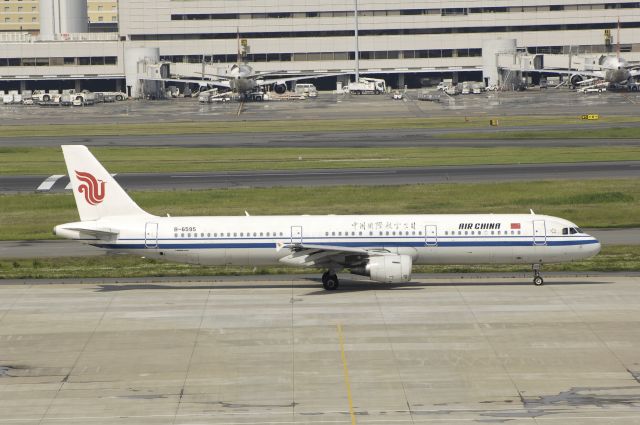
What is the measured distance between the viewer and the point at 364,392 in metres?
38.9

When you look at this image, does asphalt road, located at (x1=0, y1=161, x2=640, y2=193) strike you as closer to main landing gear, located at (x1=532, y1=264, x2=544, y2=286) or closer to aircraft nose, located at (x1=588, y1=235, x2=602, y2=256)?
main landing gear, located at (x1=532, y1=264, x2=544, y2=286)

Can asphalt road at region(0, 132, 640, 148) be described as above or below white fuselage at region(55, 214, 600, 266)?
above

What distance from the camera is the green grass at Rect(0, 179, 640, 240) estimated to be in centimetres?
7750

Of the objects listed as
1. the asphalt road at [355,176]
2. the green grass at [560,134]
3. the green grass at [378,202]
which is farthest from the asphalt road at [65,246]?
the green grass at [560,134]

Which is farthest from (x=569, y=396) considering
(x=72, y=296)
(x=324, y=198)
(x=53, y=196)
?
(x=53, y=196)

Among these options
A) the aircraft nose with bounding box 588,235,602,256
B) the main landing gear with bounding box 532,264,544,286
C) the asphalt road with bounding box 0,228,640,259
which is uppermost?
the aircraft nose with bounding box 588,235,602,256

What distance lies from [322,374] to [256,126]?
111286 mm

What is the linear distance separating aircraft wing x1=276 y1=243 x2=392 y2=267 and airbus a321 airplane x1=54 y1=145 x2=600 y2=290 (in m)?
0.05

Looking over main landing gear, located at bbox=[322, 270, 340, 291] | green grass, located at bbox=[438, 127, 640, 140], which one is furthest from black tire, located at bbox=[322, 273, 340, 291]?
green grass, located at bbox=[438, 127, 640, 140]

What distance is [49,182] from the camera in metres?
96.1

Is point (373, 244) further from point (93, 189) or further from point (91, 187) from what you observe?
point (91, 187)

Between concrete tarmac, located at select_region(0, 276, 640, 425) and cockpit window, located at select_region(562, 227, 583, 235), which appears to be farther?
cockpit window, located at select_region(562, 227, 583, 235)

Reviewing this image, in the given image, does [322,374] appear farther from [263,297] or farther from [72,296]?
[72,296]

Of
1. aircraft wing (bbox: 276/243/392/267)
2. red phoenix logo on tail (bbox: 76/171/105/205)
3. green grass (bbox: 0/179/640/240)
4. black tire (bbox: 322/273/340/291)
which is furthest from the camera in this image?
green grass (bbox: 0/179/640/240)
